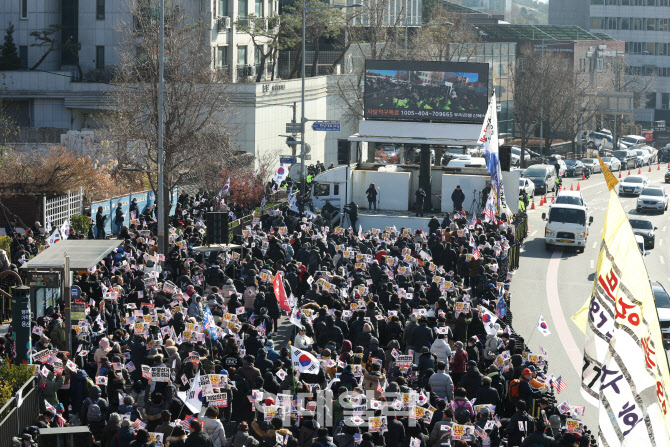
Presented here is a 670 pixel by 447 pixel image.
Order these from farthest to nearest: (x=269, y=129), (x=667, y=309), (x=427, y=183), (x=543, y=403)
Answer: (x=269, y=129), (x=427, y=183), (x=667, y=309), (x=543, y=403)

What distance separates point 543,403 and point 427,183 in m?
26.3

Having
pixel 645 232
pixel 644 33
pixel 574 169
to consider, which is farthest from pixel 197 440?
pixel 644 33

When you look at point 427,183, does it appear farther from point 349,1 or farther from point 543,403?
point 349,1

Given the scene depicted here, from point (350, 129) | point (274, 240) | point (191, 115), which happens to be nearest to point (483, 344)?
point (274, 240)

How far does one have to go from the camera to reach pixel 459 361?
18250mm

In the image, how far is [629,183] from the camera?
56.5 m

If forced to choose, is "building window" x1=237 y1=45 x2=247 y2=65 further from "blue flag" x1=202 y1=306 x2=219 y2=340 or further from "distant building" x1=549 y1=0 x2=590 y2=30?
"distant building" x1=549 y1=0 x2=590 y2=30

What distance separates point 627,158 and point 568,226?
3792cm

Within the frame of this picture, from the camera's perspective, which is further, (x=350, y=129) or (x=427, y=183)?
(x=350, y=129)

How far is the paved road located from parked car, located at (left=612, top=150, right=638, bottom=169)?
24.6 meters

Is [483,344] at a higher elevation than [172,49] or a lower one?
lower

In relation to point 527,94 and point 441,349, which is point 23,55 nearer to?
point 527,94

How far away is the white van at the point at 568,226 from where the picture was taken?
37.7m

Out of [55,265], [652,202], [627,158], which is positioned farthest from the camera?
[627,158]
